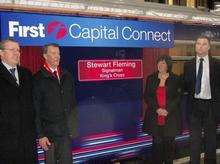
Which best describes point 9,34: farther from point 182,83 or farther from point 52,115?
point 182,83

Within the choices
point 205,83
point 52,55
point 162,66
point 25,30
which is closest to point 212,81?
point 205,83

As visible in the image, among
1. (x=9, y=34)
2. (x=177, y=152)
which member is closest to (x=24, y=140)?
(x=9, y=34)

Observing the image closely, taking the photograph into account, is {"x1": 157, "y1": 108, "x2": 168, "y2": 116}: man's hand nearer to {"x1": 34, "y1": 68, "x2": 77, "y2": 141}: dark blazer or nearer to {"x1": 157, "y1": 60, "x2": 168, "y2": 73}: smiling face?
{"x1": 157, "y1": 60, "x2": 168, "y2": 73}: smiling face

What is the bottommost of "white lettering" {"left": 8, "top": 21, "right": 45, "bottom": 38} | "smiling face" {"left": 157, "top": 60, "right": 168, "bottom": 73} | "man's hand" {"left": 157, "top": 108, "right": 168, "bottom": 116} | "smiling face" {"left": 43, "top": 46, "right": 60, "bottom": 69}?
"man's hand" {"left": 157, "top": 108, "right": 168, "bottom": 116}

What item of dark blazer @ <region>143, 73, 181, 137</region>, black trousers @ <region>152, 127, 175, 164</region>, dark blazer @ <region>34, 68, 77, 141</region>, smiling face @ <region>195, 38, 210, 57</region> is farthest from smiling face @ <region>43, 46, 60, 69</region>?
black trousers @ <region>152, 127, 175, 164</region>

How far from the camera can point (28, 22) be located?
474 cm

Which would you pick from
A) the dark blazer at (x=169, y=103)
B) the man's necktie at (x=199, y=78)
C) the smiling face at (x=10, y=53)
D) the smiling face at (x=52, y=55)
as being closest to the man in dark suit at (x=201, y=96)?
the man's necktie at (x=199, y=78)

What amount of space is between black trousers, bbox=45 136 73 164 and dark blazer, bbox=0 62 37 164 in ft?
1.65

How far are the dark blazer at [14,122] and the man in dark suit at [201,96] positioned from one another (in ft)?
6.91

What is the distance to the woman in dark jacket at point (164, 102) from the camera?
5.53 metres

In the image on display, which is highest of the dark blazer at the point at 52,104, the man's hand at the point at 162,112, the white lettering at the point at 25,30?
the white lettering at the point at 25,30

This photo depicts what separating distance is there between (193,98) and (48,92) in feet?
6.13

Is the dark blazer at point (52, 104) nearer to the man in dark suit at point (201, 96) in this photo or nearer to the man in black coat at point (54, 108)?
the man in black coat at point (54, 108)

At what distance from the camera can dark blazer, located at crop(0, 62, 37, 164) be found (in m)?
3.86
